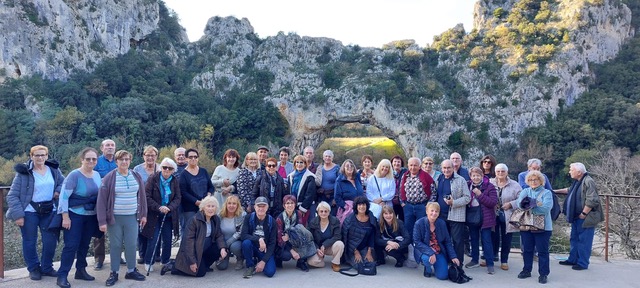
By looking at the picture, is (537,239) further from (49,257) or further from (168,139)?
(168,139)

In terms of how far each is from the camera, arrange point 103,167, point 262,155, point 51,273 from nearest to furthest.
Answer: point 51,273 < point 103,167 < point 262,155

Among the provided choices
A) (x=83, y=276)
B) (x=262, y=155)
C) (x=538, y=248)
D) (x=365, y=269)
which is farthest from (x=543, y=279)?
(x=83, y=276)

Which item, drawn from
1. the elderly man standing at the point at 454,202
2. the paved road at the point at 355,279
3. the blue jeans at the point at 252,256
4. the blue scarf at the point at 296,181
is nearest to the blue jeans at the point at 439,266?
the paved road at the point at 355,279

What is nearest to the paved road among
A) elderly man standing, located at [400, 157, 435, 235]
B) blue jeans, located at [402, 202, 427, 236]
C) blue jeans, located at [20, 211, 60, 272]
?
blue jeans, located at [20, 211, 60, 272]

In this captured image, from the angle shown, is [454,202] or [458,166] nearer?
[454,202]

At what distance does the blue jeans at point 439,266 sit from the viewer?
574cm

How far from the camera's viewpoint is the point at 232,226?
6062mm

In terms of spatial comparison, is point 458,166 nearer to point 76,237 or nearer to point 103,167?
point 103,167

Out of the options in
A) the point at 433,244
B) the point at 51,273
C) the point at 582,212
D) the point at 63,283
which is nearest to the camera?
the point at 63,283

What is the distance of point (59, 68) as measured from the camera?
37.3 metres

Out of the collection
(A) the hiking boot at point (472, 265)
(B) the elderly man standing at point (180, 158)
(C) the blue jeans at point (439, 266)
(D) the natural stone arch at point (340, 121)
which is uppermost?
(D) the natural stone arch at point (340, 121)

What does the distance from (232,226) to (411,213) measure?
8.51 feet

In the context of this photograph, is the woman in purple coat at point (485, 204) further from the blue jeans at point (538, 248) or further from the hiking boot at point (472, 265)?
the blue jeans at point (538, 248)

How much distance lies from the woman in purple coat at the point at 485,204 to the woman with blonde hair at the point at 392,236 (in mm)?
1026
